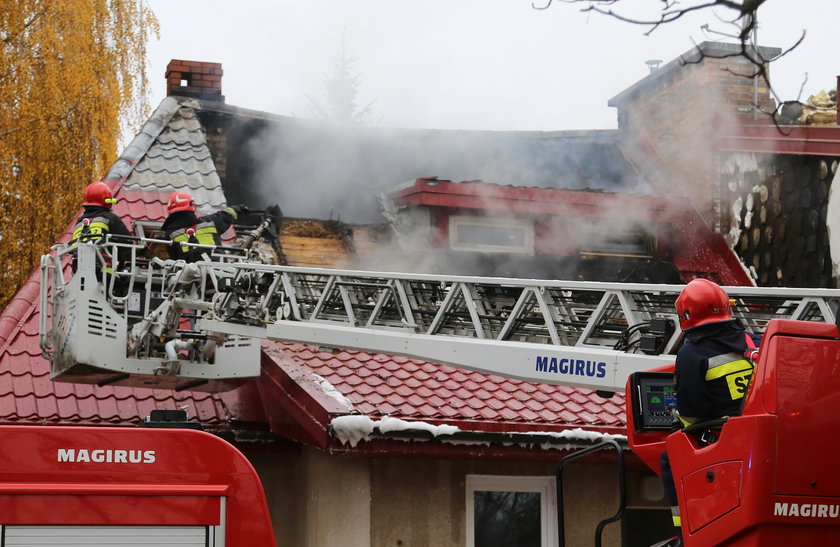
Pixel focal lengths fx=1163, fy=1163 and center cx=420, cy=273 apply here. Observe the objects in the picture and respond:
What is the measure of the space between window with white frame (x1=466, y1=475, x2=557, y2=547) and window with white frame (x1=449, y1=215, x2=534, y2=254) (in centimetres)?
383

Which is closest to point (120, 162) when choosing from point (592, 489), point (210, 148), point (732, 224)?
point (210, 148)

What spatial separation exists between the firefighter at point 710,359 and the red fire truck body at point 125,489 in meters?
2.34

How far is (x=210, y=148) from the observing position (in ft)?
49.6

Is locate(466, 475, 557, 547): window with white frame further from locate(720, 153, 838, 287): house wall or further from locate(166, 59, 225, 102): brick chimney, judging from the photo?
locate(166, 59, 225, 102): brick chimney

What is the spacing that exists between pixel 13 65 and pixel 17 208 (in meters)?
2.55

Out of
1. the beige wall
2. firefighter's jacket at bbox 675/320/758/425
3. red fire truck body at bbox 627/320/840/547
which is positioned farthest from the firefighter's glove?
red fire truck body at bbox 627/320/840/547

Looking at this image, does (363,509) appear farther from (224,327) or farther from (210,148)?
(210,148)

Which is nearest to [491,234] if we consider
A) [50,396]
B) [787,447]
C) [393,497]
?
[393,497]

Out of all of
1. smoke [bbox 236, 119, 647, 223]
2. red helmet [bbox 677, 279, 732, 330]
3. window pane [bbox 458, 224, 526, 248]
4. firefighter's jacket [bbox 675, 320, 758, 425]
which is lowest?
firefighter's jacket [bbox 675, 320, 758, 425]

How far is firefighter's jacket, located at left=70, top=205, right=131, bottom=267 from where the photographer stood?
9.34 meters

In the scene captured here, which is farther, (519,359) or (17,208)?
(17,208)

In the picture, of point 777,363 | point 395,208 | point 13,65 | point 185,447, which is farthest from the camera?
point 13,65

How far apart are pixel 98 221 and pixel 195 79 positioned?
6.53 meters

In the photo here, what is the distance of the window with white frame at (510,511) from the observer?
36.3 feet
